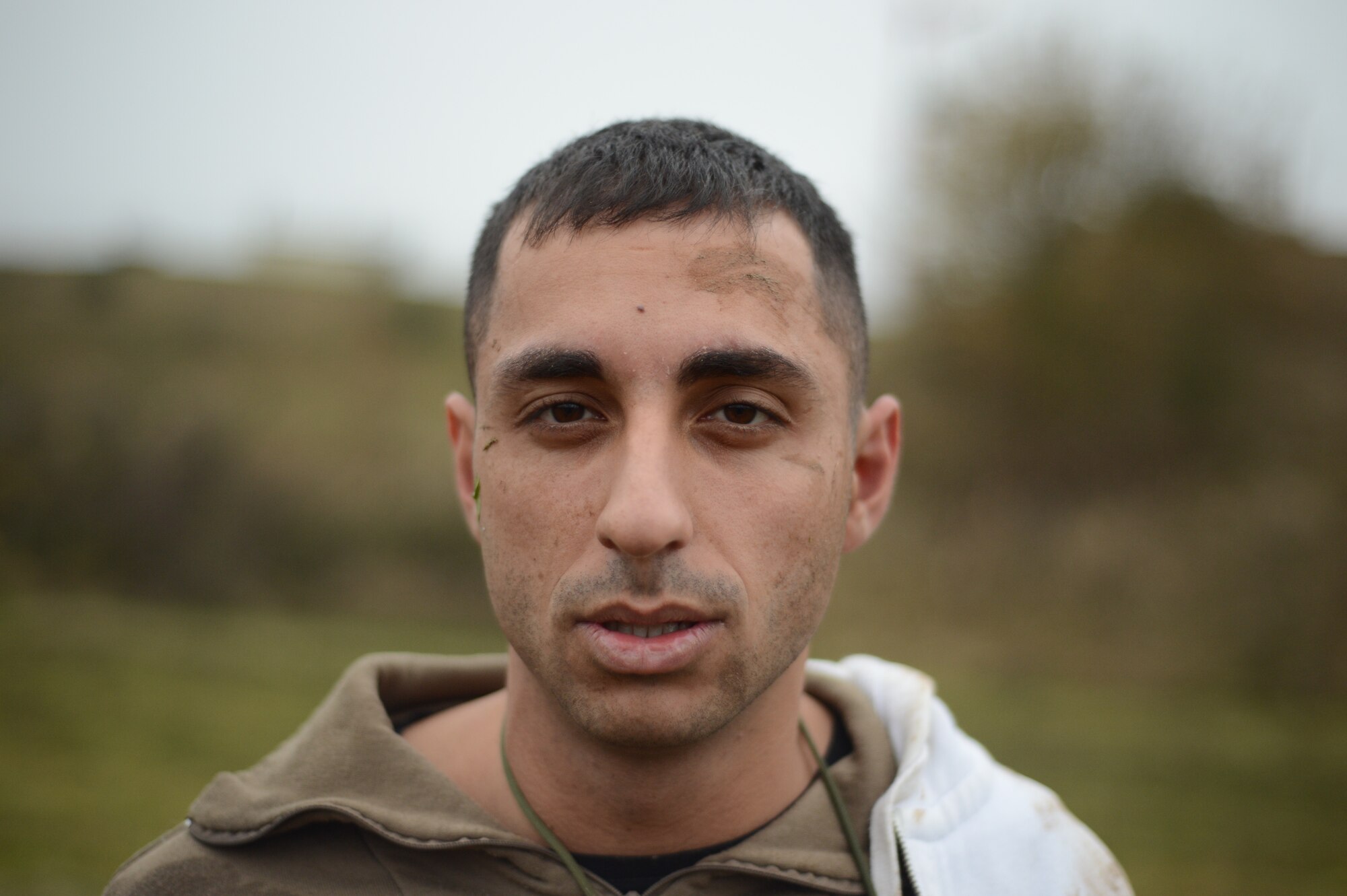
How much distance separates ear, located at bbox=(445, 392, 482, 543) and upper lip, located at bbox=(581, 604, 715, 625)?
578 mm

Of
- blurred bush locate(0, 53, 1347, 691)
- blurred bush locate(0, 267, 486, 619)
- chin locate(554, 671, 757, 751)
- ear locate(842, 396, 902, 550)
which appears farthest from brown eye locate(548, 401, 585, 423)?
blurred bush locate(0, 267, 486, 619)

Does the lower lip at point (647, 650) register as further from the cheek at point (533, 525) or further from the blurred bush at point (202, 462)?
the blurred bush at point (202, 462)

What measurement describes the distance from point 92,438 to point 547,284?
1654cm

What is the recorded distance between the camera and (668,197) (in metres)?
2.13

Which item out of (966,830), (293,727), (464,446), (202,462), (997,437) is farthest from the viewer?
(202,462)

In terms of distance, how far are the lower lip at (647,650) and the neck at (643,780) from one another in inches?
10.4

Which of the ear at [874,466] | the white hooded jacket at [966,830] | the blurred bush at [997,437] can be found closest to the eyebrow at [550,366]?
the ear at [874,466]

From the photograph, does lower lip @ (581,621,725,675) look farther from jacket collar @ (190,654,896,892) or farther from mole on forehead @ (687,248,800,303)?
mole on forehead @ (687,248,800,303)

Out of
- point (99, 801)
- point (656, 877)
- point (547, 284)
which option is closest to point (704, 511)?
point (547, 284)

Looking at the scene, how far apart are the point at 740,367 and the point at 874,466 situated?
2.14 ft

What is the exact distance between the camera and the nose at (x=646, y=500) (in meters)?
1.83

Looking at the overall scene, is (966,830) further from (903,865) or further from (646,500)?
(646,500)

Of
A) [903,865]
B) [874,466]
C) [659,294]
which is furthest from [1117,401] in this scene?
[659,294]

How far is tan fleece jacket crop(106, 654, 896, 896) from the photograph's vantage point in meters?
2.05
